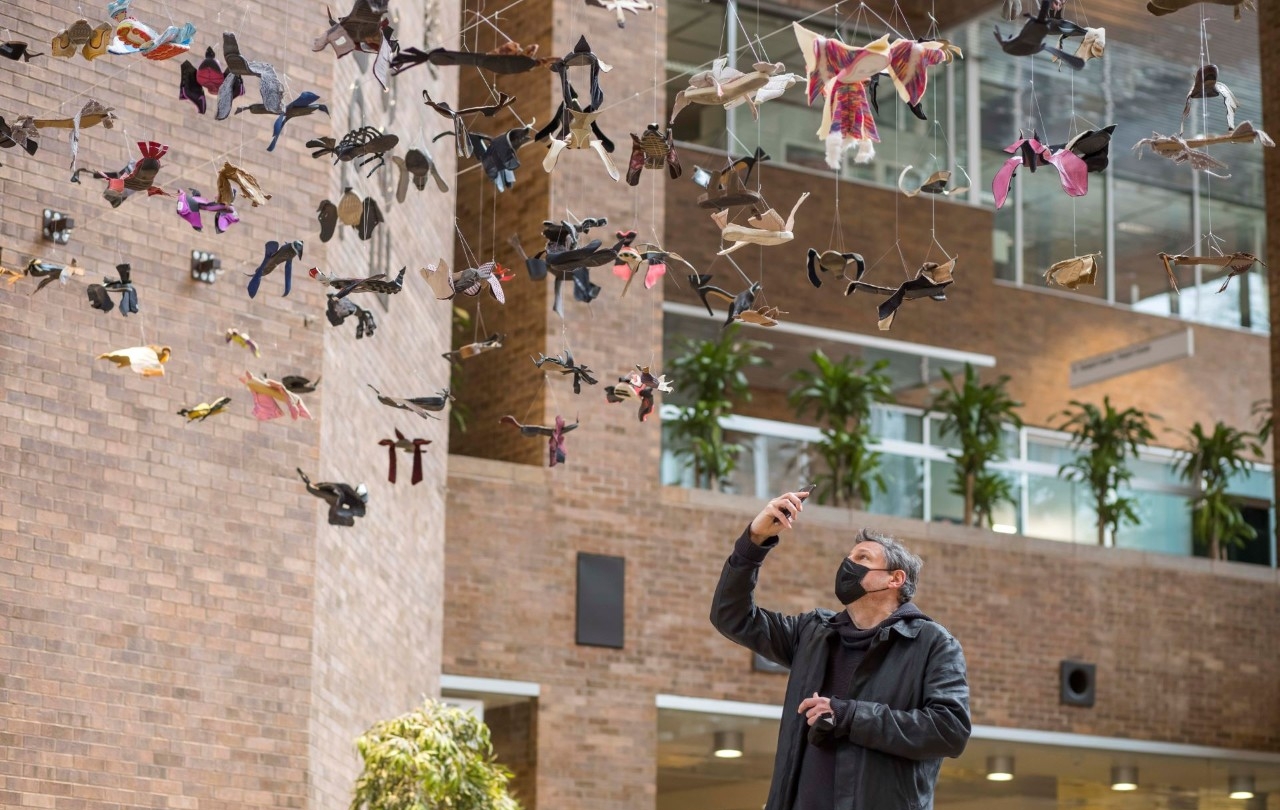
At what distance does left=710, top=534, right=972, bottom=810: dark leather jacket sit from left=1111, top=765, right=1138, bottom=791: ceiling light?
36.4 ft

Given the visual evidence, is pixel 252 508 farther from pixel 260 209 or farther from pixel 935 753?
pixel 935 753

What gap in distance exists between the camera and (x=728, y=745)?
13242 mm

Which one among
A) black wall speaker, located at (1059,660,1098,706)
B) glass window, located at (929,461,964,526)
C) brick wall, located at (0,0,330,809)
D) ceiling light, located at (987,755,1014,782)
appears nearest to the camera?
brick wall, located at (0,0,330,809)

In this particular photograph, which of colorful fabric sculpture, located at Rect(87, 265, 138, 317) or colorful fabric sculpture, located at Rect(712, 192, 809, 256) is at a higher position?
colorful fabric sculpture, located at Rect(87, 265, 138, 317)

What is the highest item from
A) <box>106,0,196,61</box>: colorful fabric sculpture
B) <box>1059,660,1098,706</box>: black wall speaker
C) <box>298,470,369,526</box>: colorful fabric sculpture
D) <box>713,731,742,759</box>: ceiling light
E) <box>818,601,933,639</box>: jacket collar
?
<box>106,0,196,61</box>: colorful fabric sculpture

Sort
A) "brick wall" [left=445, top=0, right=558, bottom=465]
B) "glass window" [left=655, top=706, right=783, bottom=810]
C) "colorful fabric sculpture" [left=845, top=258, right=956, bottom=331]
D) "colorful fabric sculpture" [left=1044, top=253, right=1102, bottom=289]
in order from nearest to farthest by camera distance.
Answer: "colorful fabric sculpture" [left=1044, top=253, right=1102, bottom=289] → "colorful fabric sculpture" [left=845, top=258, right=956, bottom=331] → "brick wall" [left=445, top=0, right=558, bottom=465] → "glass window" [left=655, top=706, right=783, bottom=810]

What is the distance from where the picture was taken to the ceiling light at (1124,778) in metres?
14.2

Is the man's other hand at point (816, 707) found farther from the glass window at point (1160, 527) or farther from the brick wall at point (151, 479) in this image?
the glass window at point (1160, 527)

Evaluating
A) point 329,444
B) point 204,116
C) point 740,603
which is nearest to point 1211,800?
point 329,444

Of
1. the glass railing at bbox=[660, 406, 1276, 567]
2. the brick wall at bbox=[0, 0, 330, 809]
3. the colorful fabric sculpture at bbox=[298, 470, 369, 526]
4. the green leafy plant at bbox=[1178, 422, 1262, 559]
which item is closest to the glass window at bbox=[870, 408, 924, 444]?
the glass railing at bbox=[660, 406, 1276, 567]

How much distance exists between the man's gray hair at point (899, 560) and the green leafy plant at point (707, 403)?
860 cm

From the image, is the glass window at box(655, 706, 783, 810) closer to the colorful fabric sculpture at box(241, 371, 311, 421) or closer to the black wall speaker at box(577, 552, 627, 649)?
the black wall speaker at box(577, 552, 627, 649)

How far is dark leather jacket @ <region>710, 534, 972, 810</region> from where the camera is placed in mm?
3477

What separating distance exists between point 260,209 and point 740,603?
4.76 meters
